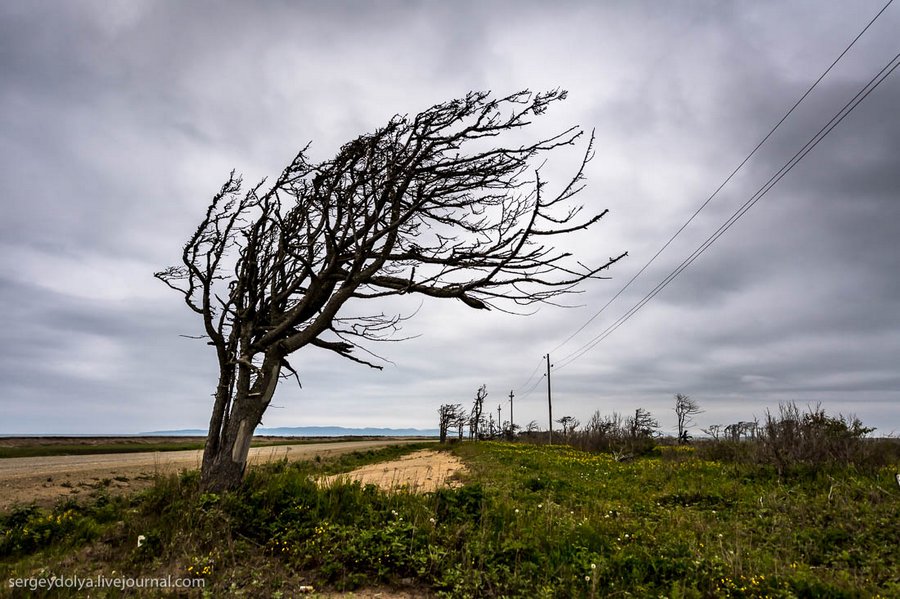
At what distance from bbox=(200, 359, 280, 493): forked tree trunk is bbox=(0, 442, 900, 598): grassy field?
288mm

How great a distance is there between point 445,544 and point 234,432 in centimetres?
359

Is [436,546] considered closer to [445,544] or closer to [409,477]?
[445,544]

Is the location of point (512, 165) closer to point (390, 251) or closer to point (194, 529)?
point (390, 251)

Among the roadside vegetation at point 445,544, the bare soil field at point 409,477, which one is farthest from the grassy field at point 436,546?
the bare soil field at point 409,477

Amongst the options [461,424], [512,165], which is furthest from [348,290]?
[461,424]

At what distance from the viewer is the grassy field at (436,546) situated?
4.80 m

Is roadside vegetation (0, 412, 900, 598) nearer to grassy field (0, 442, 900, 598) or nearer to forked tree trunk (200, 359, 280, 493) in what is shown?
grassy field (0, 442, 900, 598)

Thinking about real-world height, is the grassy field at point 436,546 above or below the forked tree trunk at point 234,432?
below

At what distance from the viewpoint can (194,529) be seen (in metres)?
5.66

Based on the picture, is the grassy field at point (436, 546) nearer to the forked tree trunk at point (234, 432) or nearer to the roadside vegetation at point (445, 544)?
the roadside vegetation at point (445, 544)

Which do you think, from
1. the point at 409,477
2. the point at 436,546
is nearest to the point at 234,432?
the point at 436,546

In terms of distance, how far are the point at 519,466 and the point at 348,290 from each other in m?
13.2

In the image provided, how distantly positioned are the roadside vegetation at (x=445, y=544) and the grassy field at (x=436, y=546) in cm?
2

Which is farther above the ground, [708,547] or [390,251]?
[390,251]
